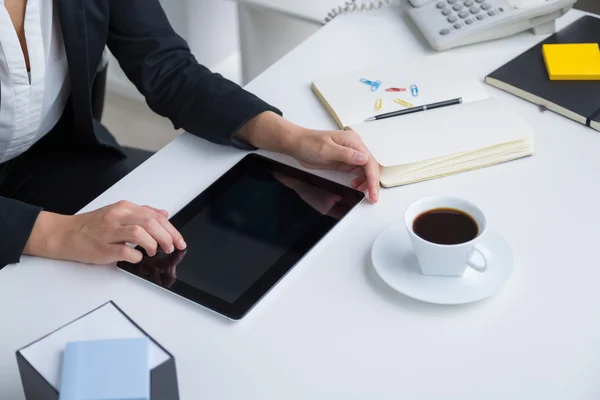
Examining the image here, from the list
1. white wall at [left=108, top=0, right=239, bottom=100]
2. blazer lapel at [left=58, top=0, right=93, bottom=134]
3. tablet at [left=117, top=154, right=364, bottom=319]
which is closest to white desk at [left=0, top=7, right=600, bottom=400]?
tablet at [left=117, top=154, right=364, bottom=319]

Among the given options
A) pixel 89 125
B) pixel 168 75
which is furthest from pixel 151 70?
pixel 89 125

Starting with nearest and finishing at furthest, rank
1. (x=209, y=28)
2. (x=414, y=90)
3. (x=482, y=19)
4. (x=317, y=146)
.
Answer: (x=317, y=146) < (x=414, y=90) < (x=482, y=19) < (x=209, y=28)

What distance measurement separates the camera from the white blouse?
1.05 m

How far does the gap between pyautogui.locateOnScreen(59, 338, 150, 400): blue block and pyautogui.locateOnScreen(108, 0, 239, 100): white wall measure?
5.52 ft

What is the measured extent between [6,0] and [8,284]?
0.45m

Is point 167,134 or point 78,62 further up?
point 78,62

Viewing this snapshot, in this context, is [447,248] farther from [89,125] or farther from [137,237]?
[89,125]

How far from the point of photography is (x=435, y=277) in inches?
32.5

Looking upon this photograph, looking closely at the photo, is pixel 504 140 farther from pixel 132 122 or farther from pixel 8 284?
pixel 132 122

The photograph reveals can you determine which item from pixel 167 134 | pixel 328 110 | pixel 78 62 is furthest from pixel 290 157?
pixel 167 134

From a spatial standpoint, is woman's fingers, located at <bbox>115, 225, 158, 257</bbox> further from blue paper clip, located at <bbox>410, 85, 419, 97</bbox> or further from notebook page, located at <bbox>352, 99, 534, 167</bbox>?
blue paper clip, located at <bbox>410, 85, 419, 97</bbox>

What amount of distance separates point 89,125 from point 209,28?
1.14 metres

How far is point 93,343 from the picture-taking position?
25.3 inches

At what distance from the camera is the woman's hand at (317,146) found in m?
0.96
